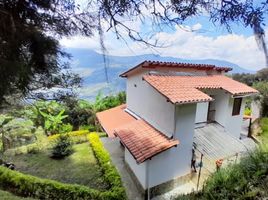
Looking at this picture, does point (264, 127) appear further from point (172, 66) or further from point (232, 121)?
point (172, 66)

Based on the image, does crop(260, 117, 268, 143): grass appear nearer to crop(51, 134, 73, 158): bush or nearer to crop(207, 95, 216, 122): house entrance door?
crop(207, 95, 216, 122): house entrance door

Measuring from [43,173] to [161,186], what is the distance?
25.3 ft

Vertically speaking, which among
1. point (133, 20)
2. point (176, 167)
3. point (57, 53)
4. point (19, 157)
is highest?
point (133, 20)

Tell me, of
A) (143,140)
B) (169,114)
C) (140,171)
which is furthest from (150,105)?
(140,171)

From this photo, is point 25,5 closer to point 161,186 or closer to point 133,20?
point 133,20

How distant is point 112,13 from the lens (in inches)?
196

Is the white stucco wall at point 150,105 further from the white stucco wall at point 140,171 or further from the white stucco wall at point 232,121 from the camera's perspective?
the white stucco wall at point 232,121

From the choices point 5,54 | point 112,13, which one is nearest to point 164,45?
point 112,13

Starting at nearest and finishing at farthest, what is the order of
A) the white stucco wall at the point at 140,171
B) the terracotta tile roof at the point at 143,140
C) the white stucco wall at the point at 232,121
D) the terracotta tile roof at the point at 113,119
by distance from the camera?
the terracotta tile roof at the point at 143,140 < the white stucco wall at the point at 140,171 < the white stucco wall at the point at 232,121 < the terracotta tile roof at the point at 113,119

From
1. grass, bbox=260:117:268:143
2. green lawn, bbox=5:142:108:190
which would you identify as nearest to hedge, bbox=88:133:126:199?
green lawn, bbox=5:142:108:190

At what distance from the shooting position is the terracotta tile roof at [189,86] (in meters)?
14.9

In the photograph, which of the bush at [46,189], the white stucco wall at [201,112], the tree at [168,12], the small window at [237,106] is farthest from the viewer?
the small window at [237,106]

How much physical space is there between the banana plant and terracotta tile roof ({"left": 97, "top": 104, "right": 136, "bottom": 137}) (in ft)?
17.6

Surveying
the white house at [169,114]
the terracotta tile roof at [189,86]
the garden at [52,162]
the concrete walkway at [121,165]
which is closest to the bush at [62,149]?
the garden at [52,162]
